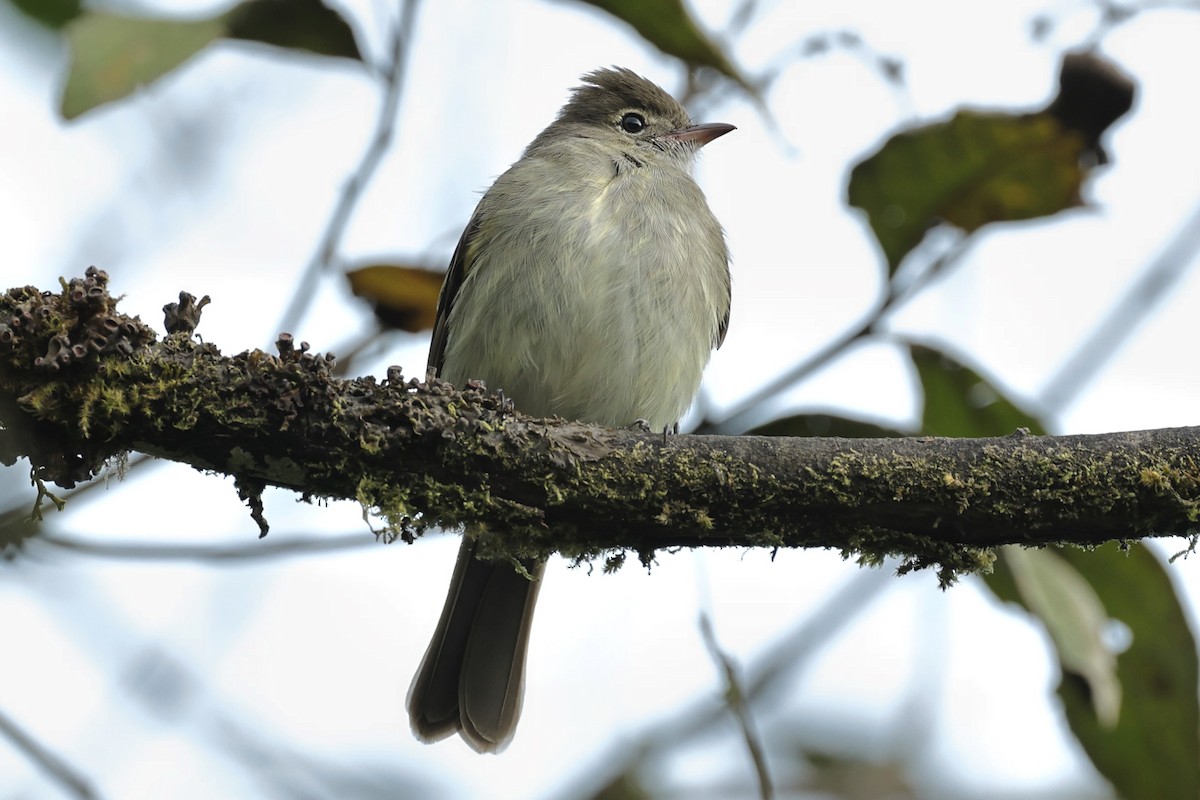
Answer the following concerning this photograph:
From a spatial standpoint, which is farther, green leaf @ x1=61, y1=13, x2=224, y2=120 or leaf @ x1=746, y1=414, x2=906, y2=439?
leaf @ x1=746, y1=414, x2=906, y2=439

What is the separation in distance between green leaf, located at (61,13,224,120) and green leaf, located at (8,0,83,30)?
46 cm

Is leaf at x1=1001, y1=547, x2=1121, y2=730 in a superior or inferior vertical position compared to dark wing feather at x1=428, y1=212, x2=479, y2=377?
inferior

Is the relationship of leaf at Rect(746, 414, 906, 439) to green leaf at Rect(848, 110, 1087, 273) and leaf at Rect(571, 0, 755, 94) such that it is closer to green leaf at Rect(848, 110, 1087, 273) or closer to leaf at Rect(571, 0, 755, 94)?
green leaf at Rect(848, 110, 1087, 273)

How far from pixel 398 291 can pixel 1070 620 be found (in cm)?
224

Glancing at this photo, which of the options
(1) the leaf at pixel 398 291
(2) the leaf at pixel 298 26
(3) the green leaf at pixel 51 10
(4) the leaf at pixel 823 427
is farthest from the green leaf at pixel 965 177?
(3) the green leaf at pixel 51 10

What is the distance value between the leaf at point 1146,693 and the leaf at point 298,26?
98.8 inches

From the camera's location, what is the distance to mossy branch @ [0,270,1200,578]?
9.36ft

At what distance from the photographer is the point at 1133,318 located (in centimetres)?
454

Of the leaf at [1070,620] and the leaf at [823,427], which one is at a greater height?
the leaf at [823,427]

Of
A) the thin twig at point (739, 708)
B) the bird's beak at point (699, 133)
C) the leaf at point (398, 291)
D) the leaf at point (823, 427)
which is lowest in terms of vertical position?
the thin twig at point (739, 708)

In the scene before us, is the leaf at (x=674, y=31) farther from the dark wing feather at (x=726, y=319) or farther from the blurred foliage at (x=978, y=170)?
the dark wing feather at (x=726, y=319)

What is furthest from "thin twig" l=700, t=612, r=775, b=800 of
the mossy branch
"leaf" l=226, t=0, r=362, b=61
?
"leaf" l=226, t=0, r=362, b=61

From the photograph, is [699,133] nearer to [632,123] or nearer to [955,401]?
[632,123]

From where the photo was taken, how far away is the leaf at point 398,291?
4.16m
